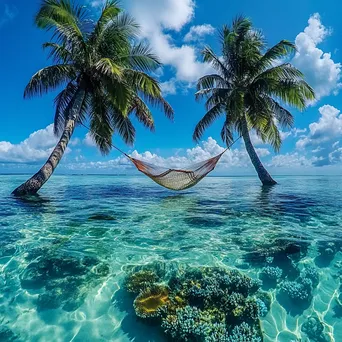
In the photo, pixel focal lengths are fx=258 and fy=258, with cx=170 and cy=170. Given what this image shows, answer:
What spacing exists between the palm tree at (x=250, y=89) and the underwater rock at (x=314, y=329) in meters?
9.72

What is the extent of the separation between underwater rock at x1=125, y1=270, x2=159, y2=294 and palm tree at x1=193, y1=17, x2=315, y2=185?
9559mm

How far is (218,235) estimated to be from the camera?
4406 mm

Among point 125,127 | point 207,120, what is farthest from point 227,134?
point 125,127

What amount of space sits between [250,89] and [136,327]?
11.7 meters

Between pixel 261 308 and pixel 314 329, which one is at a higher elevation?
pixel 261 308

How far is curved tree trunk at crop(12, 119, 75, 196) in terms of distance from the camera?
26.6 feet

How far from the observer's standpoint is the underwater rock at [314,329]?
94.0 inches

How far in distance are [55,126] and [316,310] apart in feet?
34.6

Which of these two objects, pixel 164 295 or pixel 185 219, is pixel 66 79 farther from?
pixel 164 295

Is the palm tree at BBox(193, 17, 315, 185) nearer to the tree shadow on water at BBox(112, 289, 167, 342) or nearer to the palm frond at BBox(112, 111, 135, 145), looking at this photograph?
the palm frond at BBox(112, 111, 135, 145)

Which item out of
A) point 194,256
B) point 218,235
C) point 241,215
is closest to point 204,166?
point 241,215

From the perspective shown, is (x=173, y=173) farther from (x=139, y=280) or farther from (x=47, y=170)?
(x=139, y=280)

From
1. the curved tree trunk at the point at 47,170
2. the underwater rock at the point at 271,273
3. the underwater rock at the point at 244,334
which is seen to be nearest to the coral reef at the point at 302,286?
the underwater rock at the point at 271,273

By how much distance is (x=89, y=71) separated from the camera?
9.12m
